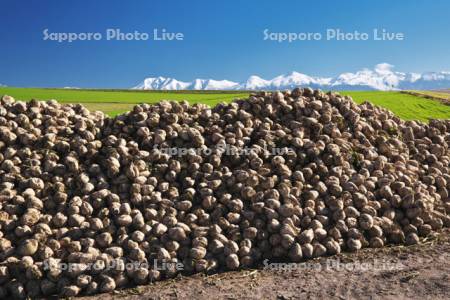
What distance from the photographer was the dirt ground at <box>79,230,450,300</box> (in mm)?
5832

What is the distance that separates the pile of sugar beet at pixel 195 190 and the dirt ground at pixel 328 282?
0.63ft

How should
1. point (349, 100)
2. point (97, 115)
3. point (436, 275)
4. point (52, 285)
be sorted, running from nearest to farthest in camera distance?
point (52, 285), point (436, 275), point (97, 115), point (349, 100)

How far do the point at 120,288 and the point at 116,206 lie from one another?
116 cm

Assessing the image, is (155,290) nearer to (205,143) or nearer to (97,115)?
(205,143)

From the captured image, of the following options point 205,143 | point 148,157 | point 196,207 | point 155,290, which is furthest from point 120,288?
point 205,143

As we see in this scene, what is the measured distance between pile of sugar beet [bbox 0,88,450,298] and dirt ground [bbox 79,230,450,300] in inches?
7.6

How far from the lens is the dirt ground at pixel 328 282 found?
5.83m

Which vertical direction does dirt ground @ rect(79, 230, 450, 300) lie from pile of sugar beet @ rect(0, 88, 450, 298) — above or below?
below

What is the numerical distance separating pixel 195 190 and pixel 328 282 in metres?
2.30

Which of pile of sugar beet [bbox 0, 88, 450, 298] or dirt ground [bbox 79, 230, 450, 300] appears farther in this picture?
pile of sugar beet [bbox 0, 88, 450, 298]

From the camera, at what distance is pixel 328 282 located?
6133 millimetres

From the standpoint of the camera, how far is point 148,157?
7.57m

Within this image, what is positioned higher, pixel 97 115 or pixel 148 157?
pixel 97 115

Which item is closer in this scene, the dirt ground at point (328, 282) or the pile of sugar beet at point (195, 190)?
the dirt ground at point (328, 282)
